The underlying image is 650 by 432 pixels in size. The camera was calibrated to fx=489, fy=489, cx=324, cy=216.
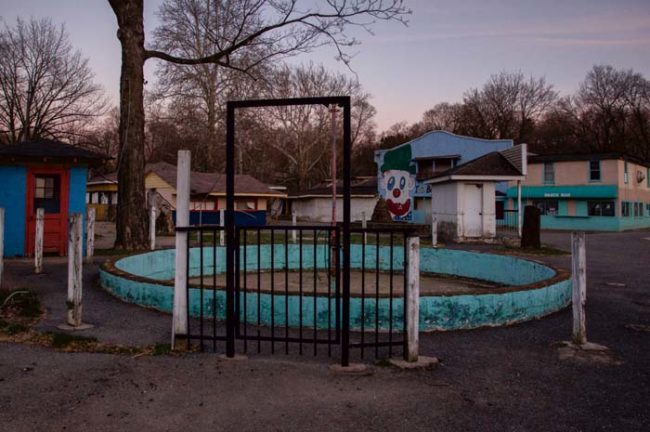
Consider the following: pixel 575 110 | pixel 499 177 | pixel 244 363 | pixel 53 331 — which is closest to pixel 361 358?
pixel 244 363

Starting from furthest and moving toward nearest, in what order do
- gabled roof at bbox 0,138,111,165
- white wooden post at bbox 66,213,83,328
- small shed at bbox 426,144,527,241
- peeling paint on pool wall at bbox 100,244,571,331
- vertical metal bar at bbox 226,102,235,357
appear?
1. small shed at bbox 426,144,527,241
2. gabled roof at bbox 0,138,111,165
3. peeling paint on pool wall at bbox 100,244,571,331
4. white wooden post at bbox 66,213,83,328
5. vertical metal bar at bbox 226,102,235,357

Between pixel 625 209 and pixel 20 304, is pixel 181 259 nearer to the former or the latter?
pixel 20 304

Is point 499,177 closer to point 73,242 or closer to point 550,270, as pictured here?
point 550,270

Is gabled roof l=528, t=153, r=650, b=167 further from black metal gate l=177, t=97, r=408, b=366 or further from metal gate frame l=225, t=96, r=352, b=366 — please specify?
metal gate frame l=225, t=96, r=352, b=366

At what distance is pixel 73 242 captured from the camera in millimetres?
6289

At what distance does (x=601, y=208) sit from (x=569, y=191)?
2530 millimetres

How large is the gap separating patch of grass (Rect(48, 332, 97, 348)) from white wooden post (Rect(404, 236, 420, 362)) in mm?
3601

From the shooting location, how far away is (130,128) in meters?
15.0

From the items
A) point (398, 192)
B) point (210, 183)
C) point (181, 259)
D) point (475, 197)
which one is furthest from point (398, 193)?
point (210, 183)

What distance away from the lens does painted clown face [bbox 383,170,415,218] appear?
48.0 feet

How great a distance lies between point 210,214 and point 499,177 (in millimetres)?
18311

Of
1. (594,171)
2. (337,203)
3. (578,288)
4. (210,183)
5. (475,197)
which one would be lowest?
(578,288)

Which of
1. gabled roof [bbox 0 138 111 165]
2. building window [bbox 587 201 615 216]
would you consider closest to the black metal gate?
gabled roof [bbox 0 138 111 165]

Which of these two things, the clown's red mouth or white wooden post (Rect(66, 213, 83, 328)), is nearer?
white wooden post (Rect(66, 213, 83, 328))
